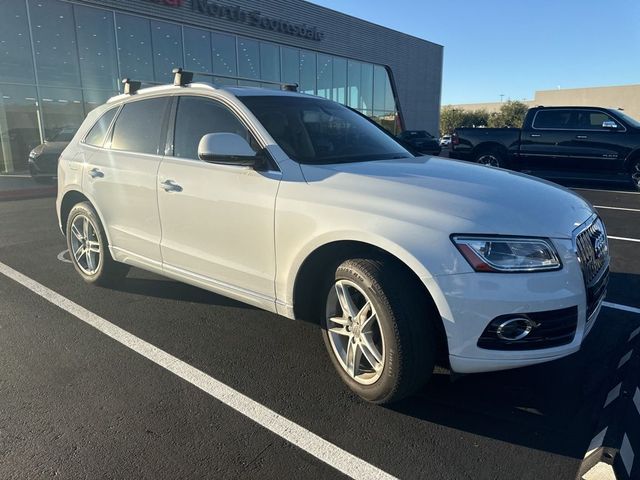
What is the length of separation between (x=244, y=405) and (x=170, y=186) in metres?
1.70

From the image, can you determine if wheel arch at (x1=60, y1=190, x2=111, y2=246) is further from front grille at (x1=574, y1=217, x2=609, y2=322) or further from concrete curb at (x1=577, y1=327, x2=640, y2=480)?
concrete curb at (x1=577, y1=327, x2=640, y2=480)

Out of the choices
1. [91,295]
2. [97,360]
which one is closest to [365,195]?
[97,360]

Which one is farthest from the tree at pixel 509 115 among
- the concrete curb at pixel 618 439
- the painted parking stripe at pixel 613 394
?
the concrete curb at pixel 618 439

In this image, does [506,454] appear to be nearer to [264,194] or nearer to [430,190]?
[430,190]

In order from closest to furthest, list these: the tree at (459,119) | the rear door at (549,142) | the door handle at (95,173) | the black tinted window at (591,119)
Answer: the door handle at (95,173) → the black tinted window at (591,119) → the rear door at (549,142) → the tree at (459,119)

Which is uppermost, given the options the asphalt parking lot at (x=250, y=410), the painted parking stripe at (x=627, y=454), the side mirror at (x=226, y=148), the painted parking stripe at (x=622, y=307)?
the side mirror at (x=226, y=148)

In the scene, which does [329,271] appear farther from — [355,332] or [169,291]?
[169,291]

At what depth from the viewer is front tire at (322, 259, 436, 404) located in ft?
8.02

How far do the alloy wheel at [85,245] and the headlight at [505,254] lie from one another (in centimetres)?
344

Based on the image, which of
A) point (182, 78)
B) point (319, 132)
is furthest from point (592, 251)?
point (182, 78)

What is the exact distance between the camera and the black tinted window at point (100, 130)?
4.48 meters

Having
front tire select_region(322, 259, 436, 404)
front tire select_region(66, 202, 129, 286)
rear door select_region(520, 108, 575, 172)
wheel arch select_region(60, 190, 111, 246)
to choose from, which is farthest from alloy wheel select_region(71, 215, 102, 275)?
rear door select_region(520, 108, 575, 172)

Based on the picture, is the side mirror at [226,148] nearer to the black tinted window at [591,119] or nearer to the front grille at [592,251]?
the front grille at [592,251]

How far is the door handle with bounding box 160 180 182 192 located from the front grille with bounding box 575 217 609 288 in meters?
2.58
